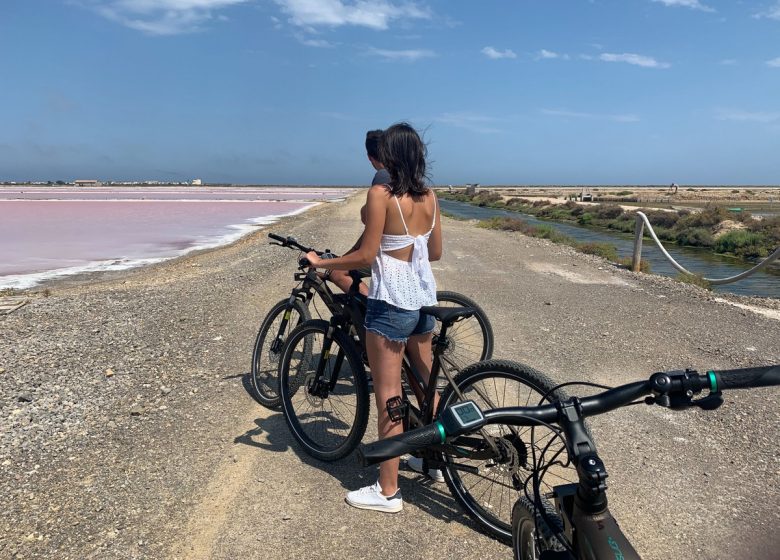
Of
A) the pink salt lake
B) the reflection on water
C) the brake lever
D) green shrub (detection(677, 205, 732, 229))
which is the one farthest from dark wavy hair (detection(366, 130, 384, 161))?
green shrub (detection(677, 205, 732, 229))

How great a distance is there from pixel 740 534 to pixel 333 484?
2.48 m

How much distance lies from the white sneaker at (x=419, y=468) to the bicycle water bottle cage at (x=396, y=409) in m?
0.65

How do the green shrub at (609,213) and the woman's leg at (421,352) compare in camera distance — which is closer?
the woman's leg at (421,352)

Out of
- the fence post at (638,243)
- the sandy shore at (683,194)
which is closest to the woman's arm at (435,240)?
the fence post at (638,243)

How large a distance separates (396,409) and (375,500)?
2.11 feet

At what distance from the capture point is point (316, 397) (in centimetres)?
393

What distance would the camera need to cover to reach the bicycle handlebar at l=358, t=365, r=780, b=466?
4.78ft

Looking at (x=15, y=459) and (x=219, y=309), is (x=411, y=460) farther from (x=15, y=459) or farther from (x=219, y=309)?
(x=219, y=309)

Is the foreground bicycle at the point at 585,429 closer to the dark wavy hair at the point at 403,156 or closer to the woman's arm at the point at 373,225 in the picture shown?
the woman's arm at the point at 373,225

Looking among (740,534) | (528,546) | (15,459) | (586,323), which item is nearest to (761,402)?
(740,534)

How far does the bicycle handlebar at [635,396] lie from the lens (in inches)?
57.3

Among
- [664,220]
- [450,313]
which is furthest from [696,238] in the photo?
[450,313]

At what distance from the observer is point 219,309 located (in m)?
7.89

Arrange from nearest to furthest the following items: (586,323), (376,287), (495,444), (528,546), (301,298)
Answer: (528,546)
(495,444)
(376,287)
(301,298)
(586,323)
